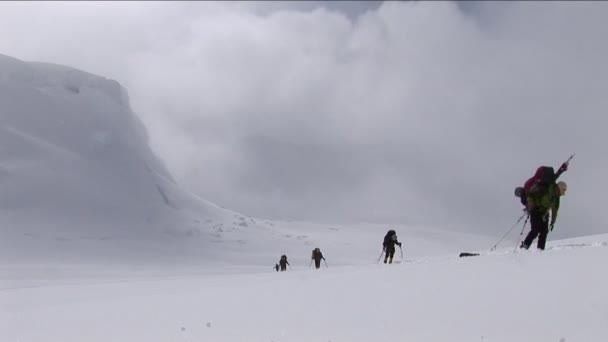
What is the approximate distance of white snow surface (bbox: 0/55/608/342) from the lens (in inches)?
222

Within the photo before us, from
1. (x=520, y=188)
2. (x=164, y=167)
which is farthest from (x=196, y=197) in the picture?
(x=520, y=188)

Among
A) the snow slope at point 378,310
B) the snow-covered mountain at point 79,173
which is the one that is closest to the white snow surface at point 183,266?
the snow slope at point 378,310

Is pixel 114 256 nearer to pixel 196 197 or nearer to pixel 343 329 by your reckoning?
pixel 196 197

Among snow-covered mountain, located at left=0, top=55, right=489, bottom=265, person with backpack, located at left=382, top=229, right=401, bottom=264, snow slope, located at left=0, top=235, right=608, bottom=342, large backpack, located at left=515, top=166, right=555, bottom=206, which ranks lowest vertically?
snow slope, located at left=0, top=235, right=608, bottom=342

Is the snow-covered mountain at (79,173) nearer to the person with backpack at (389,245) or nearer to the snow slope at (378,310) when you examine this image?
the person with backpack at (389,245)

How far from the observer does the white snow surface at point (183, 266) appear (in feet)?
18.5

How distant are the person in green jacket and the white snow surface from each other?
82cm

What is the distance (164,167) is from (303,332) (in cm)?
8810

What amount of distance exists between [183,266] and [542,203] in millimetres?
43656

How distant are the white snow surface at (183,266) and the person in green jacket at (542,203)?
0.82 metres

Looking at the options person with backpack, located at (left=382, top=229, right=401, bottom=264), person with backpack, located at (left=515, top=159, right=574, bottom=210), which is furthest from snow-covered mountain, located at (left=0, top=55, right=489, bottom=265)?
person with backpack, located at (left=515, top=159, right=574, bottom=210)

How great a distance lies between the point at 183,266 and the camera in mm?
50844

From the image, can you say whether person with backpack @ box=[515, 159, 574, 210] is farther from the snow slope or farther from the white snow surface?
the snow slope

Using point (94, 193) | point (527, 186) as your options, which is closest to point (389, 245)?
point (527, 186)
